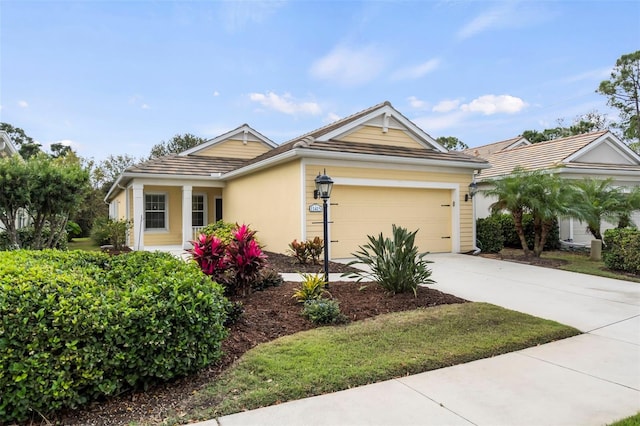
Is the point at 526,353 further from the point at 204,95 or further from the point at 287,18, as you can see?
the point at 204,95

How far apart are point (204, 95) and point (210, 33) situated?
16.9 ft

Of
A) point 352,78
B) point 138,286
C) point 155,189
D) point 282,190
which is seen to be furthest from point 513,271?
point 155,189

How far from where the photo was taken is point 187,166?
610 inches

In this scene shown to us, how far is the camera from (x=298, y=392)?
10.7 feet

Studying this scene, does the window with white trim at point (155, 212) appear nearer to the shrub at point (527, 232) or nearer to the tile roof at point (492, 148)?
the shrub at point (527, 232)

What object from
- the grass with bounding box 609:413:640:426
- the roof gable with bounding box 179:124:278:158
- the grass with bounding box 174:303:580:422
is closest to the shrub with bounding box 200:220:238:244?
the roof gable with bounding box 179:124:278:158

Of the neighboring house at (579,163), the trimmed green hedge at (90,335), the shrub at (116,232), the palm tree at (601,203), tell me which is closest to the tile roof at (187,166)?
the shrub at (116,232)

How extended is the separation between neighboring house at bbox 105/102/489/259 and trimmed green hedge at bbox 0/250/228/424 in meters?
7.01

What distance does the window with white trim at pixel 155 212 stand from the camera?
51.3 feet

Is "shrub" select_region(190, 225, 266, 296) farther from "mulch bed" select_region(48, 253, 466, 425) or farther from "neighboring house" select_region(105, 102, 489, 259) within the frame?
"neighboring house" select_region(105, 102, 489, 259)

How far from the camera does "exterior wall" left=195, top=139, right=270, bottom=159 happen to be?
17.8 meters

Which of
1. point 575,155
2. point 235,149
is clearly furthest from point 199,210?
point 575,155

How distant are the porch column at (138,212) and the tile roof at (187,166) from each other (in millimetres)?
735

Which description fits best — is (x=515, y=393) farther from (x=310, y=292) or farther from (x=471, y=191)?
(x=471, y=191)
